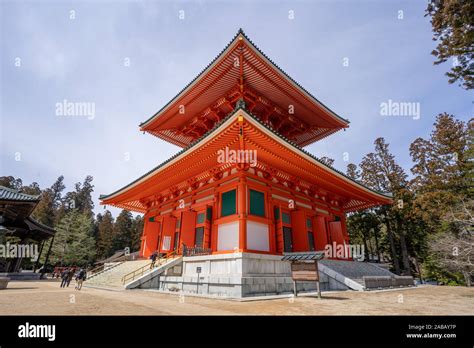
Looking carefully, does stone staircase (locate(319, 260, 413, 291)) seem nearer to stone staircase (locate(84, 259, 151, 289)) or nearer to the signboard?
the signboard

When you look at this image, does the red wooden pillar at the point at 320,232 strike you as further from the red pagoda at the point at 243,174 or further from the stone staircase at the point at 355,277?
the stone staircase at the point at 355,277

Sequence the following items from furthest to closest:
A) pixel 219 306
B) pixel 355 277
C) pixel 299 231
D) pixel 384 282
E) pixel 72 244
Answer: pixel 72 244 < pixel 299 231 < pixel 355 277 < pixel 384 282 < pixel 219 306

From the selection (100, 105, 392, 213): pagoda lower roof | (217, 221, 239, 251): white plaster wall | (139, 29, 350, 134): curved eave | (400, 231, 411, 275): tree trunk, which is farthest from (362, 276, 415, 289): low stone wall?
(400, 231, 411, 275): tree trunk

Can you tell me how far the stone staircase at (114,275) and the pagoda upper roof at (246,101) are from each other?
9.54m

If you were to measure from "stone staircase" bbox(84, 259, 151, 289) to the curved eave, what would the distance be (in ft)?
31.8

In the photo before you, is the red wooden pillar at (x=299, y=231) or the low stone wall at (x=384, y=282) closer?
the low stone wall at (x=384, y=282)

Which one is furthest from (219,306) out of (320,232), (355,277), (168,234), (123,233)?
(123,233)

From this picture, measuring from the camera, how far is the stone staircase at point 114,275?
13797 mm

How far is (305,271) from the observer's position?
902 cm

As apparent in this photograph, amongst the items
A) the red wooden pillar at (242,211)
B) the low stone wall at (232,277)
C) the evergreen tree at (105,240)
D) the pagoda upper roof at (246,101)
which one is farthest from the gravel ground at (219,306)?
the evergreen tree at (105,240)

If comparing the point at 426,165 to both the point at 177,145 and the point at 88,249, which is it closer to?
the point at 177,145

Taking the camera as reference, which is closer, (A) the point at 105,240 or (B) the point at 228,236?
(B) the point at 228,236

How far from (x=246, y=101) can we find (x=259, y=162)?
4176mm

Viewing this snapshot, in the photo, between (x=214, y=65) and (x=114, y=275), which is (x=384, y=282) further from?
(x=114, y=275)
